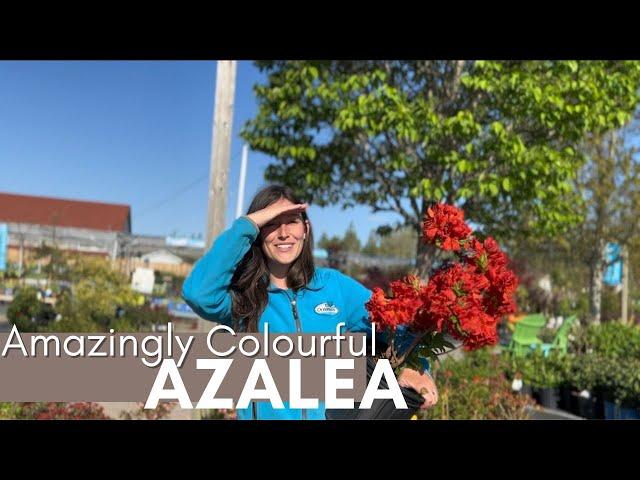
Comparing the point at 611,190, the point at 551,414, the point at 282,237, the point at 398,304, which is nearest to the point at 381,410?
the point at 398,304

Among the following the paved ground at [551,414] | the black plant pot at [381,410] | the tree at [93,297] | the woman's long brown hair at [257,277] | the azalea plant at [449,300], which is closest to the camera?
the azalea plant at [449,300]

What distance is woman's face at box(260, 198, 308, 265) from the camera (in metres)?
1.75

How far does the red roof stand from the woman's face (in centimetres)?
2811

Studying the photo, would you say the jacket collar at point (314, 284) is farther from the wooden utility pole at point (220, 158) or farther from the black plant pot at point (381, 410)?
the wooden utility pole at point (220, 158)

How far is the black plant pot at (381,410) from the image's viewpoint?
1562 mm

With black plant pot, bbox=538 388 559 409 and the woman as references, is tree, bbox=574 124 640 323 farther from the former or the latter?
the woman

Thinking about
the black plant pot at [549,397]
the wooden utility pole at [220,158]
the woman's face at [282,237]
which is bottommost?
the black plant pot at [549,397]

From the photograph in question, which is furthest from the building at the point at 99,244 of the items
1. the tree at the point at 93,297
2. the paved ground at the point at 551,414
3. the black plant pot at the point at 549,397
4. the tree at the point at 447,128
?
the paved ground at the point at 551,414

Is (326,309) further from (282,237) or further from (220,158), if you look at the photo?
(220,158)

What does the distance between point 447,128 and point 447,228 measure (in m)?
3.88

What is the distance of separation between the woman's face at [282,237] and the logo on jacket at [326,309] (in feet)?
0.55

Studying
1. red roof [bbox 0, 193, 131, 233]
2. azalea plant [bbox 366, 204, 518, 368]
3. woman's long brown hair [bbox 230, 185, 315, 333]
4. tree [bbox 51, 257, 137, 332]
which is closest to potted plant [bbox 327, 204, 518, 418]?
azalea plant [bbox 366, 204, 518, 368]

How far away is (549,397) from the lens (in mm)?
7152

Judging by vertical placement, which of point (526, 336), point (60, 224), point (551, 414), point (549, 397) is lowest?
point (551, 414)
